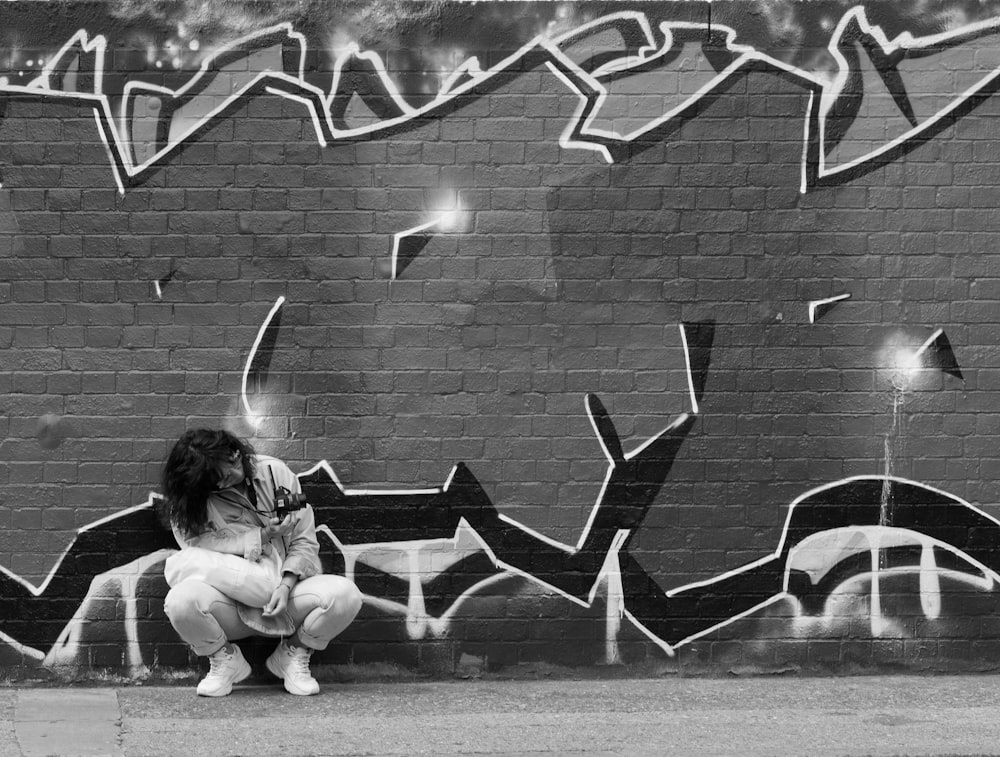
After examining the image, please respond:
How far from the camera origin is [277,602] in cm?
600

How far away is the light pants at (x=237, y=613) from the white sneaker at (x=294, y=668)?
0.23 ft

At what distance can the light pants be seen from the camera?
597 centimetres

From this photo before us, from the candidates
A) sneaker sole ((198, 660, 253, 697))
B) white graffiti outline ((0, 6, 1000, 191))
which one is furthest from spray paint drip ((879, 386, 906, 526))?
sneaker sole ((198, 660, 253, 697))

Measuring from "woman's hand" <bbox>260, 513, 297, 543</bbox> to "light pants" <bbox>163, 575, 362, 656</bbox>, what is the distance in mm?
243

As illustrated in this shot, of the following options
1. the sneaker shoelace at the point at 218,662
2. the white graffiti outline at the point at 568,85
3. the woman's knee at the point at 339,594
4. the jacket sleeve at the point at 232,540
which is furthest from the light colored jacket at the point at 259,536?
the white graffiti outline at the point at 568,85

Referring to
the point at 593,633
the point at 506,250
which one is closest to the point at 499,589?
the point at 593,633

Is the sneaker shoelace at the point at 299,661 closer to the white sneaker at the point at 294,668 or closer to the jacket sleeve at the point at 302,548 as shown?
the white sneaker at the point at 294,668

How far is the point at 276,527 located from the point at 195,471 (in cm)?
45

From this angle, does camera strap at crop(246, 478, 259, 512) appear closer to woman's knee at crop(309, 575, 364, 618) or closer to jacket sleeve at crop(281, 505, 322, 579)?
jacket sleeve at crop(281, 505, 322, 579)

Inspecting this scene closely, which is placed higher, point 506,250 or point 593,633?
point 506,250

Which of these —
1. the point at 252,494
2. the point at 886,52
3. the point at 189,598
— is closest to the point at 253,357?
the point at 252,494

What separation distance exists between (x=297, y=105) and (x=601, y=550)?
8.20 ft

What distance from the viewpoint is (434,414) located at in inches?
254

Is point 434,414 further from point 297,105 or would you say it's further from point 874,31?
point 874,31
